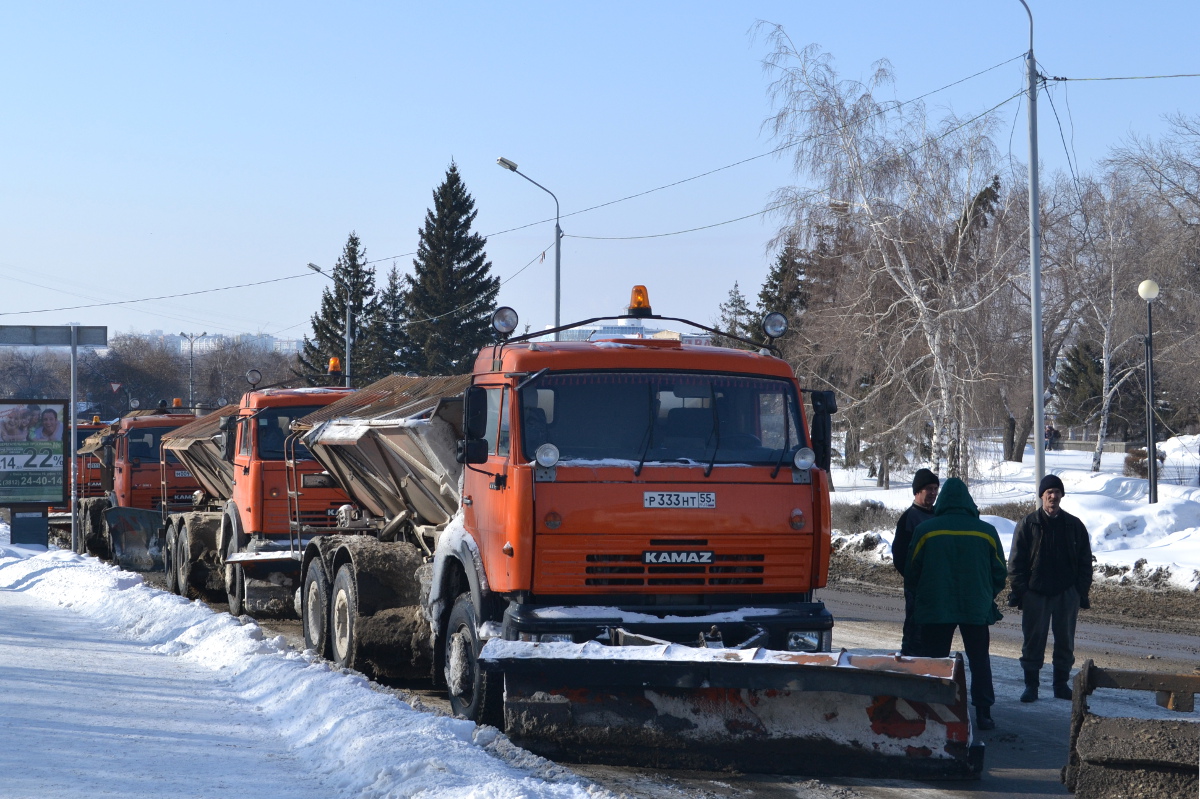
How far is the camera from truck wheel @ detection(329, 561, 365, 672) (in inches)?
356

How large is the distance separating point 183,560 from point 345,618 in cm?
688

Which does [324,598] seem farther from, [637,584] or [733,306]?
[733,306]

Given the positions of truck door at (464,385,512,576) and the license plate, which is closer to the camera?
the license plate

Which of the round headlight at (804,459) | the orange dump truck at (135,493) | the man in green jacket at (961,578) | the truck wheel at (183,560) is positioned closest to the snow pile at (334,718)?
the truck wheel at (183,560)

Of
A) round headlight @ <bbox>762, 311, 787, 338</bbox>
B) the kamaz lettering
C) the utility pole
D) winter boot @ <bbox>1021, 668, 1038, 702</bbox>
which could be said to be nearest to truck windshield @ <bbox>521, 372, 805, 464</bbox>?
the kamaz lettering

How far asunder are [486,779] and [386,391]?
6148mm

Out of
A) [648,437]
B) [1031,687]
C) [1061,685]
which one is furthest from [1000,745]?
[648,437]

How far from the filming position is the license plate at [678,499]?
6.68 metres

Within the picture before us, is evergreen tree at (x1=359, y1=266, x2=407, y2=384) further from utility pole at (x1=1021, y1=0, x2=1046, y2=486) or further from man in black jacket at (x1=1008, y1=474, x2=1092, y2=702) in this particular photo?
man in black jacket at (x1=1008, y1=474, x2=1092, y2=702)

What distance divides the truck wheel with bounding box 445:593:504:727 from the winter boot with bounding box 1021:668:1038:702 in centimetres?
371

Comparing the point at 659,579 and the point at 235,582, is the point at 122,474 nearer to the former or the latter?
the point at 235,582

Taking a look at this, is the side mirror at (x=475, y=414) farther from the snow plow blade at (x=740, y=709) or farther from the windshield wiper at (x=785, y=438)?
the windshield wiper at (x=785, y=438)

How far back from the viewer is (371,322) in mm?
61844

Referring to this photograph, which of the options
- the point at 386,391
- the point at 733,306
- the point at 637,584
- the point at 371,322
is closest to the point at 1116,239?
the point at 733,306
